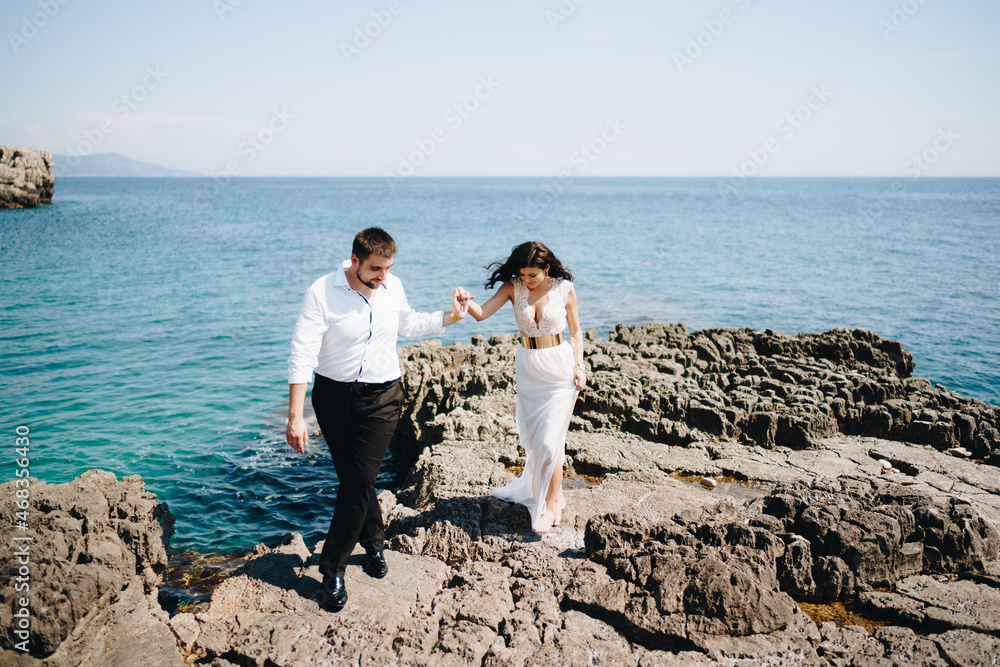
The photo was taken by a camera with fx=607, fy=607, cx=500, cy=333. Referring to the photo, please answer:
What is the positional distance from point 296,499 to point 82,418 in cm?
588

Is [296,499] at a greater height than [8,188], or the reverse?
[8,188]

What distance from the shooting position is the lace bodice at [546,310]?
525cm

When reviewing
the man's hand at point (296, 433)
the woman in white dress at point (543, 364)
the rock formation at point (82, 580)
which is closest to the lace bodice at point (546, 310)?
the woman in white dress at point (543, 364)

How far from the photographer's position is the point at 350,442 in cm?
431

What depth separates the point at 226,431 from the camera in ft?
36.1

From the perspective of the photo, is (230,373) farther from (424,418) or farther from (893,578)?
(893,578)

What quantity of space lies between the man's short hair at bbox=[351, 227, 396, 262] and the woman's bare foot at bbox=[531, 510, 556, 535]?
2.70 metres

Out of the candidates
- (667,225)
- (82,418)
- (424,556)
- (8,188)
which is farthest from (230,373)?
(8,188)

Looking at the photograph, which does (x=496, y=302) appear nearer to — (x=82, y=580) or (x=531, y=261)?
(x=531, y=261)

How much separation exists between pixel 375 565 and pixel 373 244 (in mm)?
2399

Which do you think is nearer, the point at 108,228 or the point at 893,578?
the point at 893,578

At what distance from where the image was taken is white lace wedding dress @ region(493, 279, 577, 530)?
17.2ft

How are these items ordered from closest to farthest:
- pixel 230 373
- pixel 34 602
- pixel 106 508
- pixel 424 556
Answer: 1. pixel 34 602
2. pixel 424 556
3. pixel 106 508
4. pixel 230 373

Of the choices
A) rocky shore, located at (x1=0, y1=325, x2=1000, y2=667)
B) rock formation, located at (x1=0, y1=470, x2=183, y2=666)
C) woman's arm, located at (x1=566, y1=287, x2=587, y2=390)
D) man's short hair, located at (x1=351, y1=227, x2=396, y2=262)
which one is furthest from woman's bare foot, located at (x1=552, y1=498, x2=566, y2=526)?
rock formation, located at (x1=0, y1=470, x2=183, y2=666)
